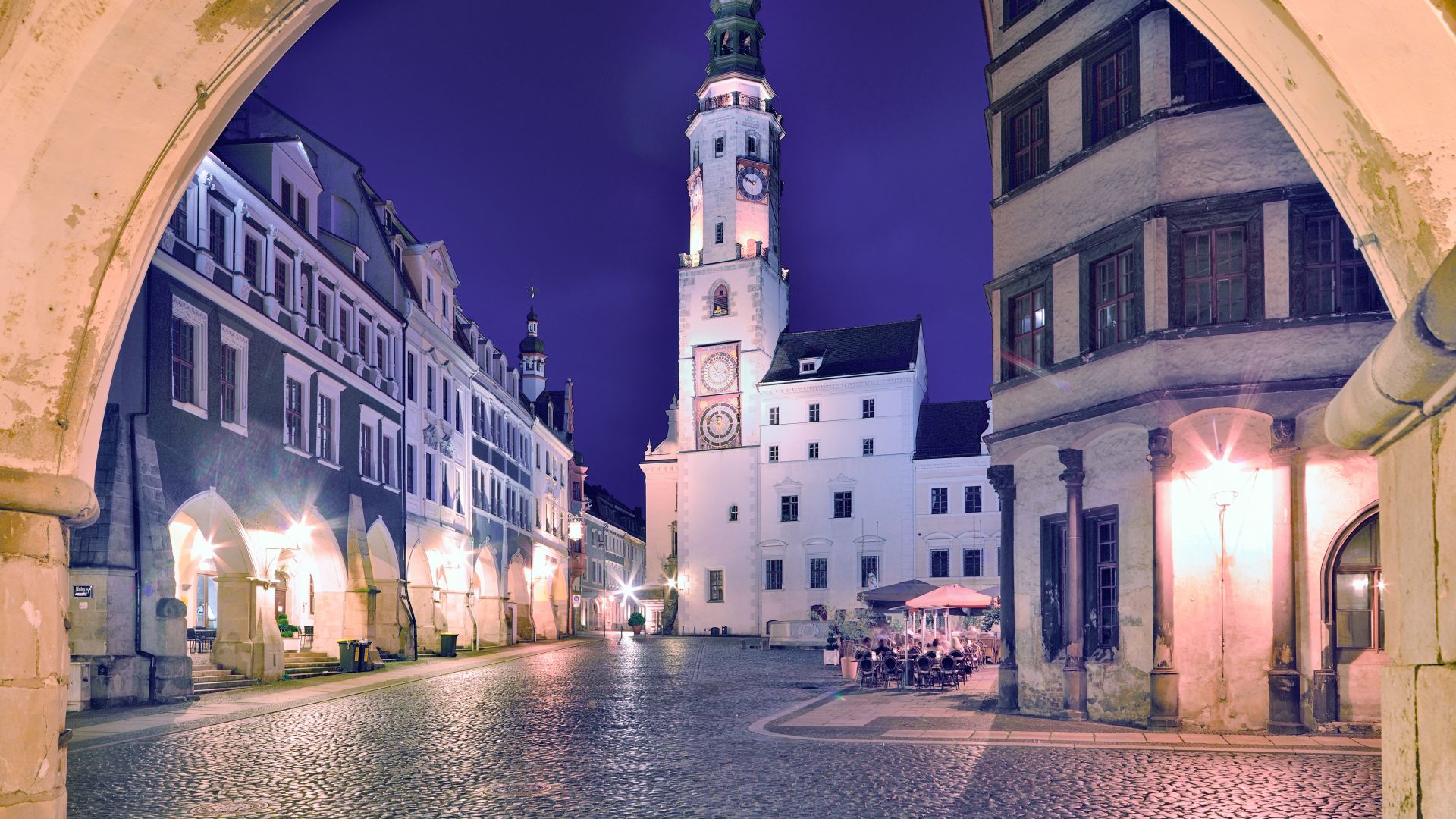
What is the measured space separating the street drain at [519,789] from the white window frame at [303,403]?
2047 centimetres

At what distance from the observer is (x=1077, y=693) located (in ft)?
61.7

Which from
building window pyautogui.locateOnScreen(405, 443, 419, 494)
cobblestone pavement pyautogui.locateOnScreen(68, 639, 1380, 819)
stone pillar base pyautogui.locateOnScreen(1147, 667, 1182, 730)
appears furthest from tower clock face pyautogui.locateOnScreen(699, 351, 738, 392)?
stone pillar base pyautogui.locateOnScreen(1147, 667, 1182, 730)

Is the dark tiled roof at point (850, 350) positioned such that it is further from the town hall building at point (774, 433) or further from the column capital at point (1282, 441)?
the column capital at point (1282, 441)

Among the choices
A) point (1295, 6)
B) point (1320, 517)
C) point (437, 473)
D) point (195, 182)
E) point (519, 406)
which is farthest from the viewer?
point (519, 406)

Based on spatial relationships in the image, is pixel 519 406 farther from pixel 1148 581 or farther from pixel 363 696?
pixel 1148 581

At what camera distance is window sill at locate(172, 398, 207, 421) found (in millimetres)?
24828

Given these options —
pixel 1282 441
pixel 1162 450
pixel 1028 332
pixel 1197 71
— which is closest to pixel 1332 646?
pixel 1282 441

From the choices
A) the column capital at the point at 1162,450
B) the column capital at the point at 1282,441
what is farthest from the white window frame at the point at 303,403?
the column capital at the point at 1282,441

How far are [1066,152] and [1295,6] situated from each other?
17.7 m

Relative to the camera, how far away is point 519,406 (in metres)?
59.6

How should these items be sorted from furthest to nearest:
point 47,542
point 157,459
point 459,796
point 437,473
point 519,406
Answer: point 519,406 → point 437,473 → point 157,459 → point 459,796 → point 47,542

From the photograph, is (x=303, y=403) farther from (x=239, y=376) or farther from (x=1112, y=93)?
(x=1112, y=93)

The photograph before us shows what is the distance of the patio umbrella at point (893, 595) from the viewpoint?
106ft

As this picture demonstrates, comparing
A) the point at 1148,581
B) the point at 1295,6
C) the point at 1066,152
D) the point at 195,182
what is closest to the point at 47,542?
the point at 1295,6
